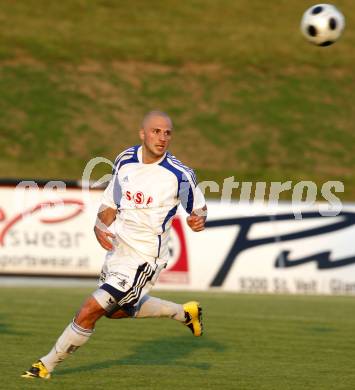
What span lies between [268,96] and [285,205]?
1515 cm

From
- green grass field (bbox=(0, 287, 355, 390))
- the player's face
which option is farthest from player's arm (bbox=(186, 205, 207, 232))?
green grass field (bbox=(0, 287, 355, 390))

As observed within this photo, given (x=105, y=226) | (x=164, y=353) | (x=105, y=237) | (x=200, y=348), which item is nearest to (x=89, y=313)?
(x=105, y=237)

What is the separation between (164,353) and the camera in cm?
1142

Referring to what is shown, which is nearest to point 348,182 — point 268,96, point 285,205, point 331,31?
point 268,96

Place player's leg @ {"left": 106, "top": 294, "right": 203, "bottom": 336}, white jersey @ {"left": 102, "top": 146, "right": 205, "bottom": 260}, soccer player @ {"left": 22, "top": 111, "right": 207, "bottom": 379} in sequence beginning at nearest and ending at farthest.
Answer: soccer player @ {"left": 22, "top": 111, "right": 207, "bottom": 379}, white jersey @ {"left": 102, "top": 146, "right": 205, "bottom": 260}, player's leg @ {"left": 106, "top": 294, "right": 203, "bottom": 336}

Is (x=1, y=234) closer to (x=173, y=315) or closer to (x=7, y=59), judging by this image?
(x=173, y=315)

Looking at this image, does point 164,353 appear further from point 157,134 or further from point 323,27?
point 323,27

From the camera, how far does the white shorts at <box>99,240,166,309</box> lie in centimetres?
919

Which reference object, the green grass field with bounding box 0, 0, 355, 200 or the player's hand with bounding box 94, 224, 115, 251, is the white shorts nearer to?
the player's hand with bounding box 94, 224, 115, 251

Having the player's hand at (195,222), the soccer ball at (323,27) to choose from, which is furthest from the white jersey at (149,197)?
the soccer ball at (323,27)

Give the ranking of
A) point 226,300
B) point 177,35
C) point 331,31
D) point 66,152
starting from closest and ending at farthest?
point 331,31 → point 226,300 → point 66,152 → point 177,35

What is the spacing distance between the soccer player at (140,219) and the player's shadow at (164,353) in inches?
35.9

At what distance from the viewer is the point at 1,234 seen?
66.3ft

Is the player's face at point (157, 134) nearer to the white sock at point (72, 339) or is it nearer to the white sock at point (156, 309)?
the white sock at point (156, 309)
